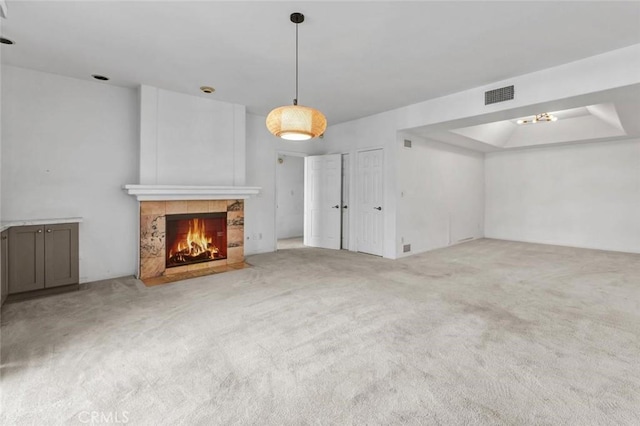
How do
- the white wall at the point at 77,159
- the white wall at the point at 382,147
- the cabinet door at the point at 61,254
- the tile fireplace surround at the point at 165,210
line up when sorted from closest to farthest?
the cabinet door at the point at 61,254
the white wall at the point at 77,159
the tile fireplace surround at the point at 165,210
the white wall at the point at 382,147

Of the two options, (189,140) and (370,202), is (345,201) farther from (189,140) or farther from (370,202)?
(189,140)

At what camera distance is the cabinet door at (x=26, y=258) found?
135 inches

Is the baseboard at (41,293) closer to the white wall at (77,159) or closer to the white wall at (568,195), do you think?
the white wall at (77,159)

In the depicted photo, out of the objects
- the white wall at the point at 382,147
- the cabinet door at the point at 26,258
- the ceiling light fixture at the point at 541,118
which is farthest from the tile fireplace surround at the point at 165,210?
the ceiling light fixture at the point at 541,118

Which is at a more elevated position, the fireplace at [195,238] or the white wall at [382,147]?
the white wall at [382,147]

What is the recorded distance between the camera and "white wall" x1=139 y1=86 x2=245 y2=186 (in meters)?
4.39

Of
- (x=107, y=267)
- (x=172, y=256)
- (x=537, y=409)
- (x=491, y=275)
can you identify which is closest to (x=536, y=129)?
(x=491, y=275)

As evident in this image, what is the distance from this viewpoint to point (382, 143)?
5.90 m

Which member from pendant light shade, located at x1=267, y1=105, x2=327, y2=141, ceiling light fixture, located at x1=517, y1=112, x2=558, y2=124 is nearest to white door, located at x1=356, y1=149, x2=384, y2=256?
pendant light shade, located at x1=267, y1=105, x2=327, y2=141

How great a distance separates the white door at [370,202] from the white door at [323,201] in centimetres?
51

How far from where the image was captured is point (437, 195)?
22.6ft

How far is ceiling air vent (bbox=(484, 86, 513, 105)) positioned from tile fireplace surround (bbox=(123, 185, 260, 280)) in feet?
12.6

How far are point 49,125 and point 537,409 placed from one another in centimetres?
564

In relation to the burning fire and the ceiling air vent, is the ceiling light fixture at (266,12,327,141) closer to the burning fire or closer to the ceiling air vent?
the burning fire
